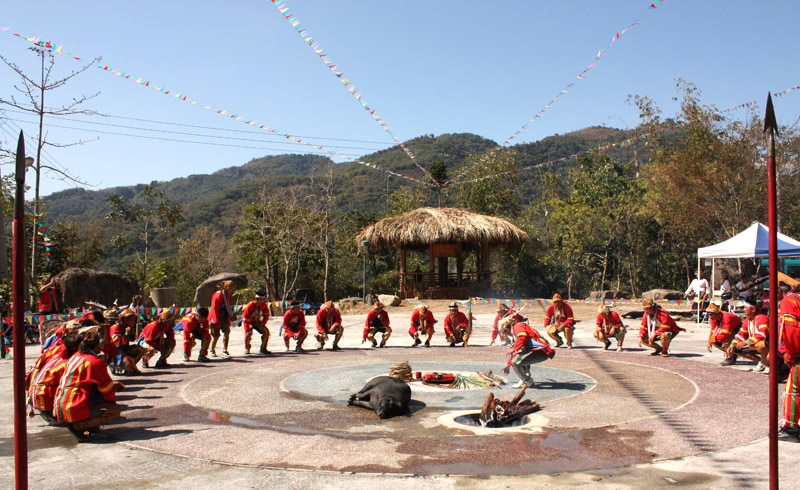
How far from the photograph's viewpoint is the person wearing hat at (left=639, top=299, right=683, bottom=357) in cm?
1417

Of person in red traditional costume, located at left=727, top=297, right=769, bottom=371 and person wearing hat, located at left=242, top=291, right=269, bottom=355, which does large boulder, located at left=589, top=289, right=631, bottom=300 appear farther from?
person wearing hat, located at left=242, top=291, right=269, bottom=355

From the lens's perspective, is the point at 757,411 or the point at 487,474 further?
the point at 757,411

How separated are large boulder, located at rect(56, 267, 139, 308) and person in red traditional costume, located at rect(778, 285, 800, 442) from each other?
69.8 ft

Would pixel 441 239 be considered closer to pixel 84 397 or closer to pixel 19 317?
pixel 84 397

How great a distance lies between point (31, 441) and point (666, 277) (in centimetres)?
3231

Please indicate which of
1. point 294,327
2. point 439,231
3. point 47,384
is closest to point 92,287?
point 294,327

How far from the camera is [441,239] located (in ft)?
101

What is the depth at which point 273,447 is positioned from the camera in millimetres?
7148

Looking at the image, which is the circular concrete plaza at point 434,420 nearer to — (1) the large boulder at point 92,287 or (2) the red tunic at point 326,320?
(2) the red tunic at point 326,320

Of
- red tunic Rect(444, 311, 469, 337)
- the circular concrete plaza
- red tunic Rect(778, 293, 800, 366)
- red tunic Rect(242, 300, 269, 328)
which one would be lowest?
the circular concrete plaza

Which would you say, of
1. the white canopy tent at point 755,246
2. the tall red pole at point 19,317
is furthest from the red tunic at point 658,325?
the tall red pole at point 19,317

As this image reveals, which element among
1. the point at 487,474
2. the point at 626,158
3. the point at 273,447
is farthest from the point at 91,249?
the point at 626,158

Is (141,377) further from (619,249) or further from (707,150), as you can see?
(619,249)

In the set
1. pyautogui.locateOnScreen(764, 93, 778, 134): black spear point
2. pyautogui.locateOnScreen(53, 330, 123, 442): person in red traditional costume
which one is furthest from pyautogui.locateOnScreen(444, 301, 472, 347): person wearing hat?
pyautogui.locateOnScreen(764, 93, 778, 134): black spear point
